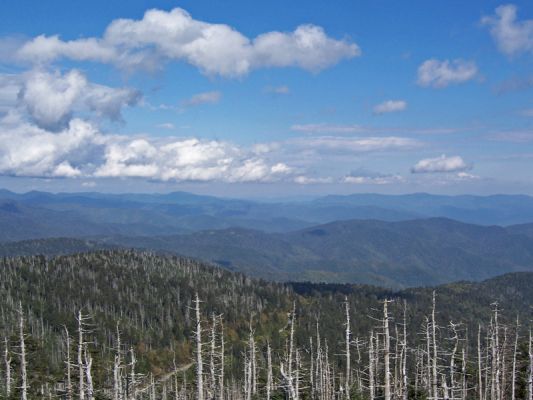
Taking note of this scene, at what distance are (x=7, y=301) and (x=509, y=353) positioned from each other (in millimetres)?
175106

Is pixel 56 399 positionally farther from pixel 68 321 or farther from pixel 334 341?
pixel 334 341

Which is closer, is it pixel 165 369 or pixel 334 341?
pixel 165 369

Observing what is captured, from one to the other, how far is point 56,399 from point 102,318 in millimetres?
119394

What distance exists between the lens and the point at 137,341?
613ft

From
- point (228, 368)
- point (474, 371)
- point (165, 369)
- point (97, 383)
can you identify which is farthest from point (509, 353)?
point (165, 369)

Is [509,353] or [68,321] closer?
[509,353]

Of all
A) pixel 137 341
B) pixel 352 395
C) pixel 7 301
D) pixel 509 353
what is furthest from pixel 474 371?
pixel 7 301

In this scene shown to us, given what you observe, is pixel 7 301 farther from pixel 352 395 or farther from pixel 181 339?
pixel 352 395

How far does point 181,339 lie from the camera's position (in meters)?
199

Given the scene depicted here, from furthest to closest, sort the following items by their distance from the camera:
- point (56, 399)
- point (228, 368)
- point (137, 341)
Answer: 1. point (137, 341)
2. point (228, 368)
3. point (56, 399)

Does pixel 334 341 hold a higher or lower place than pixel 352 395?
lower

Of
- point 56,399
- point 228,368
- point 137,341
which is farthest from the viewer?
point 137,341

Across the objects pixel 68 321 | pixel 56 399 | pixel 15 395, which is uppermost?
pixel 15 395

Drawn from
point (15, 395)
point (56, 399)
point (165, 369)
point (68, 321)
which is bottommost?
point (165, 369)
